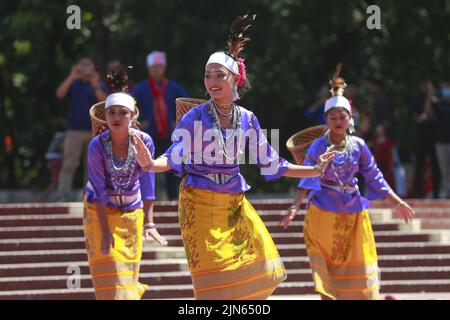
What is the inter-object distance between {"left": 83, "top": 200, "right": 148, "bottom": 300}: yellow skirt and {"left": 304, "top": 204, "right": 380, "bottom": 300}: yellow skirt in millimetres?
1646

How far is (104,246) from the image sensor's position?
9.92 metres

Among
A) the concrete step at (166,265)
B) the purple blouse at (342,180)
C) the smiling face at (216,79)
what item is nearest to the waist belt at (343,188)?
the purple blouse at (342,180)

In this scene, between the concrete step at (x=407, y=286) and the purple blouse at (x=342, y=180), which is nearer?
the purple blouse at (x=342, y=180)

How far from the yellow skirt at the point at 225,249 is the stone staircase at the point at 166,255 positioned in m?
4.25

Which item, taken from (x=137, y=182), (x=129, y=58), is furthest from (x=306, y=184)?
(x=129, y=58)

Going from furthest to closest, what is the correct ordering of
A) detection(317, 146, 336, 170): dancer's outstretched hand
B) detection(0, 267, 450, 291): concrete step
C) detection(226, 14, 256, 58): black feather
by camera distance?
1. detection(0, 267, 450, 291): concrete step
2. detection(226, 14, 256, 58): black feather
3. detection(317, 146, 336, 170): dancer's outstretched hand

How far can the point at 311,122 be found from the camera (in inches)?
717

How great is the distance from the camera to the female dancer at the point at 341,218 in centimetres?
1104

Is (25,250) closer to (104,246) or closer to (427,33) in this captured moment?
(104,246)

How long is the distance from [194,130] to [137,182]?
1332 millimetres

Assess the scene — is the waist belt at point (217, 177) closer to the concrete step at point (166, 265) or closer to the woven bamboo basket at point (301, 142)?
the woven bamboo basket at point (301, 142)

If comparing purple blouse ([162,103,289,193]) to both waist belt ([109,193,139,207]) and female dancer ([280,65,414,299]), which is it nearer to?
waist belt ([109,193,139,207])

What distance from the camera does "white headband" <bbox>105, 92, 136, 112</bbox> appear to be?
9.98 meters

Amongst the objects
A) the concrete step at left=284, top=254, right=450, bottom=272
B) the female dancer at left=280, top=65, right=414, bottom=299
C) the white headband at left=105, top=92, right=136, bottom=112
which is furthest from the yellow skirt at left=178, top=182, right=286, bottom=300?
the concrete step at left=284, top=254, right=450, bottom=272
